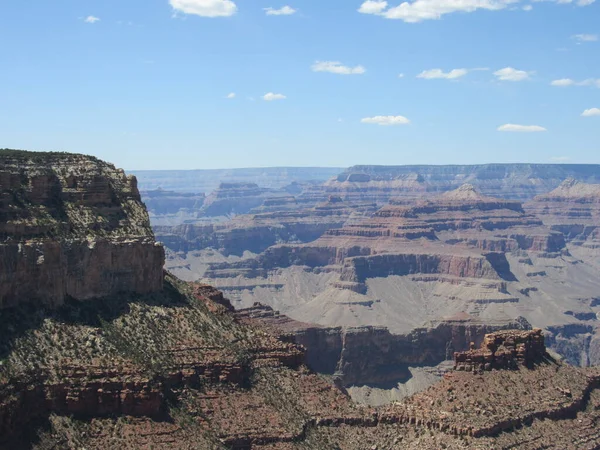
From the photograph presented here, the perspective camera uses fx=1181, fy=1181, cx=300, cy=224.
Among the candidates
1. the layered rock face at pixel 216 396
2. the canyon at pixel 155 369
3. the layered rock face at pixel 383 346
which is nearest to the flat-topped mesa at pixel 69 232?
the canyon at pixel 155 369

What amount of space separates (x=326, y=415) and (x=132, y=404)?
1757 cm

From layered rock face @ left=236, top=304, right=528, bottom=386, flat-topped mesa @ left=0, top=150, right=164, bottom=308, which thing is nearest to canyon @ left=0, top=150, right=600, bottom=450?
flat-topped mesa @ left=0, top=150, right=164, bottom=308

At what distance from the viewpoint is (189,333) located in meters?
83.1

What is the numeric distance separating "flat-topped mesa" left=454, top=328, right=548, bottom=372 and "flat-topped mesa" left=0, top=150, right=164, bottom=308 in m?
25.5

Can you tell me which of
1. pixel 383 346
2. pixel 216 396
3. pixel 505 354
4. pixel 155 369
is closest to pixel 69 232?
pixel 155 369

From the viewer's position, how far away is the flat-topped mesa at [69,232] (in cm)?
7588

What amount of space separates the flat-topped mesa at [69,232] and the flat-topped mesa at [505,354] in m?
25.5

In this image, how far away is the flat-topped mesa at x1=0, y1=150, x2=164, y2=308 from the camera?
249ft

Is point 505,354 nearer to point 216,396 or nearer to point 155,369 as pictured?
point 216,396

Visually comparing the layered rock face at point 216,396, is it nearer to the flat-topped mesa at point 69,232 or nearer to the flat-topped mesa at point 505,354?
the flat-topped mesa at point 505,354

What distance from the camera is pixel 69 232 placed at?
80.7 meters

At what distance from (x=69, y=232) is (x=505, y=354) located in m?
36.4

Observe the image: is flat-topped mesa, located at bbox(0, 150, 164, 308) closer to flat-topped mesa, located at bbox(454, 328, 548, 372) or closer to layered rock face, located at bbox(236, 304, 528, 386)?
flat-topped mesa, located at bbox(454, 328, 548, 372)

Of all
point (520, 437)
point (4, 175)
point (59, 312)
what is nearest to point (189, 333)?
point (59, 312)
